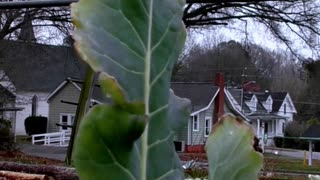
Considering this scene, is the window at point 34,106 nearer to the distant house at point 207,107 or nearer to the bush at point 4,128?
the distant house at point 207,107

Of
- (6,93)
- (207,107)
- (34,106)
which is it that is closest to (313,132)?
(207,107)

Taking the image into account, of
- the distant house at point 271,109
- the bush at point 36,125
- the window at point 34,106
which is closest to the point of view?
the distant house at point 271,109

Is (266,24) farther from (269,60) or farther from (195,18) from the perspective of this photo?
(269,60)

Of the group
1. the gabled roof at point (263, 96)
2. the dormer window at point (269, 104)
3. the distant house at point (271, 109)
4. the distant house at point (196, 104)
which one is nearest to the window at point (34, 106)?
the distant house at point (196, 104)

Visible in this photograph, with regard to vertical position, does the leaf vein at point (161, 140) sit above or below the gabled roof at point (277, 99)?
below

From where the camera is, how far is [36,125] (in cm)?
2855

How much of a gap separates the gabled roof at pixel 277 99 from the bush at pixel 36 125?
1156 cm

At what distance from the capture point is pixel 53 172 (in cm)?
261

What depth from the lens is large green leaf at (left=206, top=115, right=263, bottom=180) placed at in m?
0.40

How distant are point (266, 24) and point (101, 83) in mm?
16375

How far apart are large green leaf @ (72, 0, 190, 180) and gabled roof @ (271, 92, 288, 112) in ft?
100

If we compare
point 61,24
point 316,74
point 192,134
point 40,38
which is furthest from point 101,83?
point 192,134

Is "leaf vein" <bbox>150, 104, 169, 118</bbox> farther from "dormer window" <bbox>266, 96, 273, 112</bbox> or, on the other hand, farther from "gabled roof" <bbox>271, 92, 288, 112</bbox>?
"dormer window" <bbox>266, 96, 273, 112</bbox>

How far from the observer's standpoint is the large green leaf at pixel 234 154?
0.40 m
